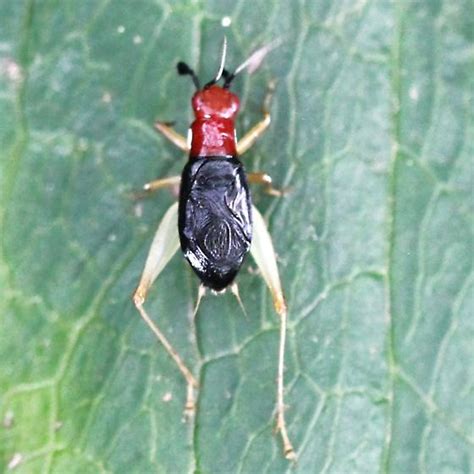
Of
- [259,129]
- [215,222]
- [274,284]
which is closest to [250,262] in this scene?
[274,284]

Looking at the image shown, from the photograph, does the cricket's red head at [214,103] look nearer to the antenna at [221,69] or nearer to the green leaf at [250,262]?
the antenna at [221,69]

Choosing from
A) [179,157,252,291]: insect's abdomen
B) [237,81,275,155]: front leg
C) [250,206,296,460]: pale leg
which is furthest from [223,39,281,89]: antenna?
[250,206,296,460]: pale leg

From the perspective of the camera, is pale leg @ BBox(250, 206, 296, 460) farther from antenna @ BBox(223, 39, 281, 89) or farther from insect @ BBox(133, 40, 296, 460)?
antenna @ BBox(223, 39, 281, 89)

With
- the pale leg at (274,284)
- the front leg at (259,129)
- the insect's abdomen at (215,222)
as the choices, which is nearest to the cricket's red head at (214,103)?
the front leg at (259,129)

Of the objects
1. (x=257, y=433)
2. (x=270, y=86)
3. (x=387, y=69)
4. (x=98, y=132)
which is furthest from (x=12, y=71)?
(x=257, y=433)

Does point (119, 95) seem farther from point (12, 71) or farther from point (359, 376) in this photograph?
point (359, 376)
